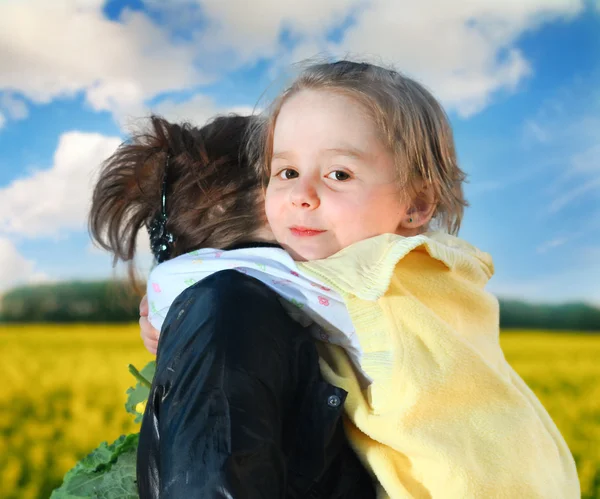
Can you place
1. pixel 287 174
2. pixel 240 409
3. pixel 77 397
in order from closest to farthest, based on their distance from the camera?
pixel 240 409, pixel 287 174, pixel 77 397

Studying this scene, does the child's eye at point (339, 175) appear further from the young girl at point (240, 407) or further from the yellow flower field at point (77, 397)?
the yellow flower field at point (77, 397)

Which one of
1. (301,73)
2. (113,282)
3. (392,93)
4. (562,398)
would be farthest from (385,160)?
(562,398)

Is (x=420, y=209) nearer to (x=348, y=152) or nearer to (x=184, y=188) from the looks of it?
(x=348, y=152)

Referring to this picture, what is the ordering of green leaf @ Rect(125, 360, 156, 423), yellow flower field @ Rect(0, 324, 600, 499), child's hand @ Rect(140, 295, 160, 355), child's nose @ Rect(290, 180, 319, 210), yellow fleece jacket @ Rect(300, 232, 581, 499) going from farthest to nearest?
yellow flower field @ Rect(0, 324, 600, 499), green leaf @ Rect(125, 360, 156, 423), child's hand @ Rect(140, 295, 160, 355), child's nose @ Rect(290, 180, 319, 210), yellow fleece jacket @ Rect(300, 232, 581, 499)

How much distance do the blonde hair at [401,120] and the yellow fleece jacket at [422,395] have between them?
303mm

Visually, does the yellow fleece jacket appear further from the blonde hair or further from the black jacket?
the blonde hair

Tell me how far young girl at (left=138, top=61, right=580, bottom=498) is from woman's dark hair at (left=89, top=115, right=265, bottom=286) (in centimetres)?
11

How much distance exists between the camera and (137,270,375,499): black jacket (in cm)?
108

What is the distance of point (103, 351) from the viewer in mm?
6707

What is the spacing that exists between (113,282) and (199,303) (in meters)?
0.94

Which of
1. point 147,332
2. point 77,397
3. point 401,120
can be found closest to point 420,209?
point 401,120

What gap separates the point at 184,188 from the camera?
1.76 m

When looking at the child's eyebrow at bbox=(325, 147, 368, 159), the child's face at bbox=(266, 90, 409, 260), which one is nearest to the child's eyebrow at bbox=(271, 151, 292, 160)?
the child's face at bbox=(266, 90, 409, 260)

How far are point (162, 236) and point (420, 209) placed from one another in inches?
24.9
